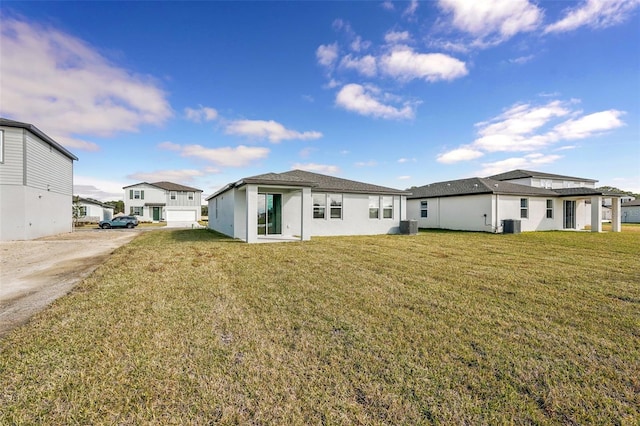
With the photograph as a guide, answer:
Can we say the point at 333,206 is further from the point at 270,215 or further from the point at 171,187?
the point at 171,187

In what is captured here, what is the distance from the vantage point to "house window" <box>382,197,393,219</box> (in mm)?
17812

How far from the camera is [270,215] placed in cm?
1529

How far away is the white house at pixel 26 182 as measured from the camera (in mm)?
14078

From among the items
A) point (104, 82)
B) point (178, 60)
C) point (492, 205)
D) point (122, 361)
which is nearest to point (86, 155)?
point (104, 82)

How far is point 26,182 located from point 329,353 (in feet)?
65.0

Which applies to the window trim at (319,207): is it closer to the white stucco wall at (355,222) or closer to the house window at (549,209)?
the white stucco wall at (355,222)

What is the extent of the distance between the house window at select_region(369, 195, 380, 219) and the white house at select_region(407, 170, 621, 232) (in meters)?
7.22

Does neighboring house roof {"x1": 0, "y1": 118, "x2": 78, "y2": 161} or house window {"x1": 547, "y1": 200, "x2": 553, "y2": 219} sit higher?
neighboring house roof {"x1": 0, "y1": 118, "x2": 78, "y2": 161}

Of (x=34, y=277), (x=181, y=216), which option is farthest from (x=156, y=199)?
(x=34, y=277)

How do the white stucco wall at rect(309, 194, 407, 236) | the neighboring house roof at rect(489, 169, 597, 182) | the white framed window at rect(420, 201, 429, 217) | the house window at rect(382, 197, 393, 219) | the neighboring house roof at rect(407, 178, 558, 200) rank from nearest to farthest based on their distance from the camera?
the white stucco wall at rect(309, 194, 407, 236) → the house window at rect(382, 197, 393, 219) → the neighboring house roof at rect(407, 178, 558, 200) → the white framed window at rect(420, 201, 429, 217) → the neighboring house roof at rect(489, 169, 597, 182)

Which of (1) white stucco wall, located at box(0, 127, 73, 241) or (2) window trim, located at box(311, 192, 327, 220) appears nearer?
(1) white stucco wall, located at box(0, 127, 73, 241)

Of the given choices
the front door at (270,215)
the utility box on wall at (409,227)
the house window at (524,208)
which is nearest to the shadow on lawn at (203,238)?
the front door at (270,215)

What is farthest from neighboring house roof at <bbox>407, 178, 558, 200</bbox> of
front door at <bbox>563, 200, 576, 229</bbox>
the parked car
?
the parked car

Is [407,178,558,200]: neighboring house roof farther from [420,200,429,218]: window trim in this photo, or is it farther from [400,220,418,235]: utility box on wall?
[400,220,418,235]: utility box on wall
